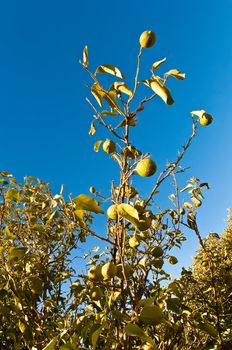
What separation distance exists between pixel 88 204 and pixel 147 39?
3.84 feet

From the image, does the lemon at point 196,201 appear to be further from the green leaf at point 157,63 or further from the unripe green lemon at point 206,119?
the green leaf at point 157,63

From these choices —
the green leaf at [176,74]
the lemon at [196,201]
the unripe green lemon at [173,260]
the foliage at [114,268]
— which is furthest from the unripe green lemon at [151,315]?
the lemon at [196,201]

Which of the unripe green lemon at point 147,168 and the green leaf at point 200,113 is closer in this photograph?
the unripe green lemon at point 147,168

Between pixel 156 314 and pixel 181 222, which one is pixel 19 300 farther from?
pixel 181 222

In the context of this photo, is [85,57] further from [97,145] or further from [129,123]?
[97,145]

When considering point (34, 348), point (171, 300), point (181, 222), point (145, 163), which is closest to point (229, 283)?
point (181, 222)

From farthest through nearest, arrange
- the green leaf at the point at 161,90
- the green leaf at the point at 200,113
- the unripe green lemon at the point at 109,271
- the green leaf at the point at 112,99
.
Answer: the green leaf at the point at 200,113 → the green leaf at the point at 112,99 → the unripe green lemon at the point at 109,271 → the green leaf at the point at 161,90

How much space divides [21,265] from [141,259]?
1245 millimetres

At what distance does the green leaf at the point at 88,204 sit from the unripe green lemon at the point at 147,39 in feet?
3.65

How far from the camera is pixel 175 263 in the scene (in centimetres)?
394

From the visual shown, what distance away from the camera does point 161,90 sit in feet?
6.46

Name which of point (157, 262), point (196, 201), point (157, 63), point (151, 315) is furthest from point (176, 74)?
point (196, 201)

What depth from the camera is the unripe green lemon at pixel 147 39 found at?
7.54ft

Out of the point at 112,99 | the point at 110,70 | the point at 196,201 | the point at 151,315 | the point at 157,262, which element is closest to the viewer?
the point at 151,315
